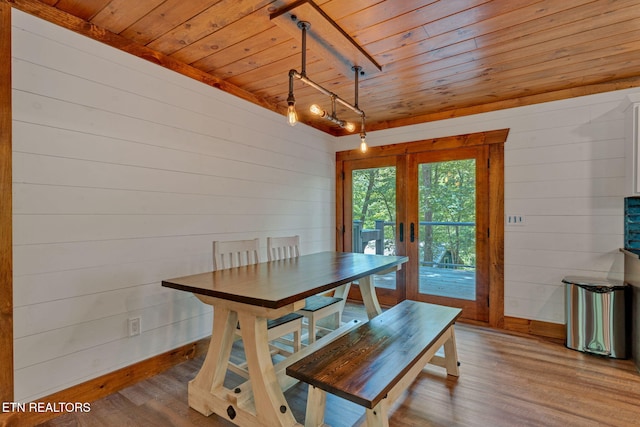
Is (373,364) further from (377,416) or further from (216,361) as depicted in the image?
(216,361)

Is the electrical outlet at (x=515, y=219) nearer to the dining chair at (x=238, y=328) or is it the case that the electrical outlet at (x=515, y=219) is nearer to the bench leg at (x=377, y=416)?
the dining chair at (x=238, y=328)

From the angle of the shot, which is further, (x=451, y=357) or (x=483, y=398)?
(x=451, y=357)

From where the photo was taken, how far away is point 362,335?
1.95 metres

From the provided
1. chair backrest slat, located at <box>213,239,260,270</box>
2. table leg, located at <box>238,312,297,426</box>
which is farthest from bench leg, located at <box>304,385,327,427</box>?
→ chair backrest slat, located at <box>213,239,260,270</box>

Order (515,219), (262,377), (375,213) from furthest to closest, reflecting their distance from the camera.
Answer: (375,213) < (515,219) < (262,377)

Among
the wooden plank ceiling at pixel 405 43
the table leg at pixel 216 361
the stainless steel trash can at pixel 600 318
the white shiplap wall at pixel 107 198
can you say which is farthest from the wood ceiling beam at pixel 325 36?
the stainless steel trash can at pixel 600 318

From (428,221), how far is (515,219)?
0.92 metres

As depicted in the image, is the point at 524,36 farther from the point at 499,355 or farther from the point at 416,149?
the point at 499,355

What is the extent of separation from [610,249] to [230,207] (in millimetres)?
3613

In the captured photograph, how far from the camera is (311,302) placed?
2682mm

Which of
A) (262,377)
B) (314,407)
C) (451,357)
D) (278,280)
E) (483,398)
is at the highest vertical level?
(278,280)

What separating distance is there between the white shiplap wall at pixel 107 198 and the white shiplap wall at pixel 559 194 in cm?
291

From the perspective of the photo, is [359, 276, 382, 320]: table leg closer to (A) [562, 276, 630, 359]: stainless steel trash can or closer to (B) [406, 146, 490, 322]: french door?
(B) [406, 146, 490, 322]: french door

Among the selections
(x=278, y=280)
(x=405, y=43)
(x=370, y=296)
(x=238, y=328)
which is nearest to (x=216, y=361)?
(x=238, y=328)
